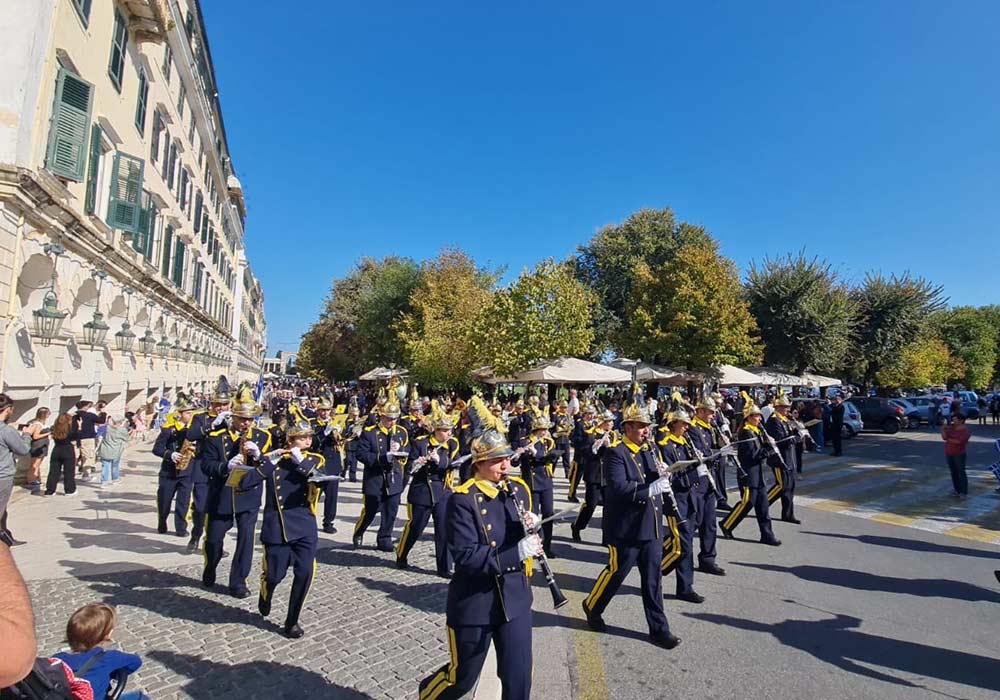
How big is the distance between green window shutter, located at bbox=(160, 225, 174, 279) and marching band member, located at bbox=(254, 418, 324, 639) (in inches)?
730

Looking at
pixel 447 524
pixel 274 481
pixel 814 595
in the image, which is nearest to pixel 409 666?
pixel 447 524

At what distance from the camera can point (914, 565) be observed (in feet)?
24.6

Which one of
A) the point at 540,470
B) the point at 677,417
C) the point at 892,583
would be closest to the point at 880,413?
the point at 892,583

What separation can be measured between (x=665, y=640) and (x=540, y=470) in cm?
382

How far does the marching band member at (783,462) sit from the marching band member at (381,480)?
6.04m

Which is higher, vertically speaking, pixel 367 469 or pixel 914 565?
pixel 367 469

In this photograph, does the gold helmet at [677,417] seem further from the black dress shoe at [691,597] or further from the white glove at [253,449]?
the white glove at [253,449]

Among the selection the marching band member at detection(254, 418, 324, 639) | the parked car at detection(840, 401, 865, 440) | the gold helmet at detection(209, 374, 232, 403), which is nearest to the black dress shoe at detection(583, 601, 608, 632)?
the marching band member at detection(254, 418, 324, 639)

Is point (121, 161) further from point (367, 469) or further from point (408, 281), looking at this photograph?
point (408, 281)

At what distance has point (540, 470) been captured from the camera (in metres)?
8.57

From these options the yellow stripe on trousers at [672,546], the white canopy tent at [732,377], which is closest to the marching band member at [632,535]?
the yellow stripe on trousers at [672,546]

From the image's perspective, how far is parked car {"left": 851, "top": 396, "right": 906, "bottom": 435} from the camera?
27.5 m

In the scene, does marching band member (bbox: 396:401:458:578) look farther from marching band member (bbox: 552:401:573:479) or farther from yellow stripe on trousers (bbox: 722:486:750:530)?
marching band member (bbox: 552:401:573:479)

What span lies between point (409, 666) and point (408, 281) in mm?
37906
